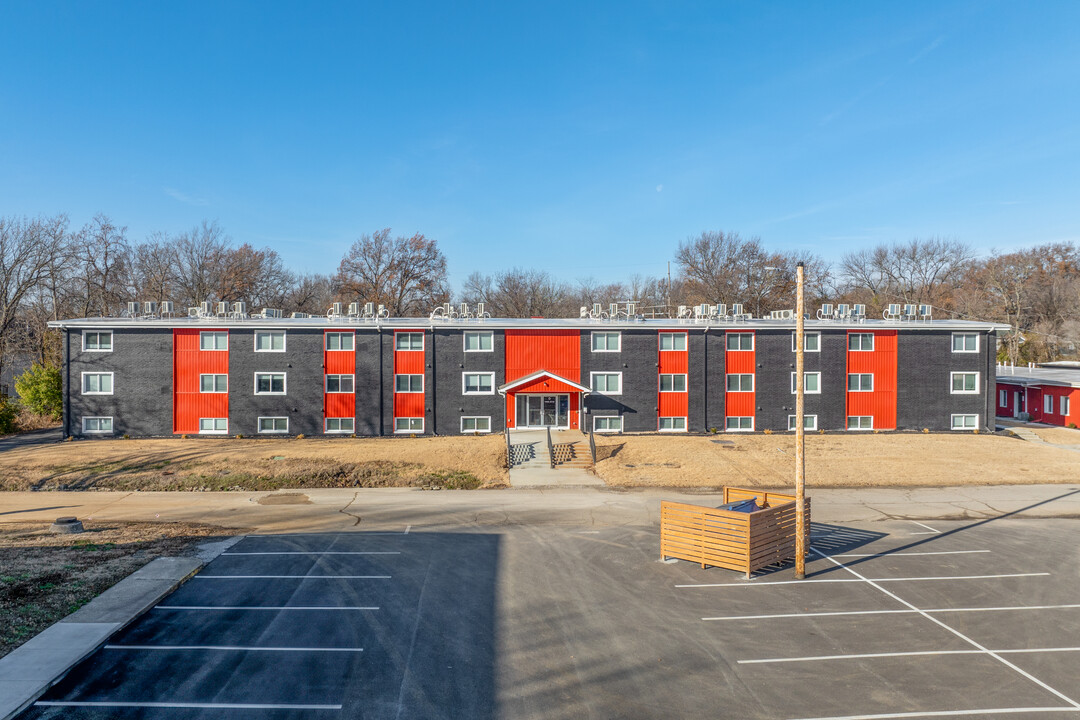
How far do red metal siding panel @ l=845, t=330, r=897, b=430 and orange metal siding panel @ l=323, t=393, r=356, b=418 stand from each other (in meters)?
32.6

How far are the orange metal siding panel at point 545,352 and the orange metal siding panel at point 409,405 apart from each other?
5930 mm

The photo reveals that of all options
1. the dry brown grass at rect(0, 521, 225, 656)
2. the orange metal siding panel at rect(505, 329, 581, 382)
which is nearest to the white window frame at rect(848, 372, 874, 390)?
the orange metal siding panel at rect(505, 329, 581, 382)

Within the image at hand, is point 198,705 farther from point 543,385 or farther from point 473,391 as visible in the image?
point 473,391

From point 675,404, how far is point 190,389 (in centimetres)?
3090

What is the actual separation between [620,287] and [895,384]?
5842cm

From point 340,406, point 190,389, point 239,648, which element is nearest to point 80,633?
point 239,648

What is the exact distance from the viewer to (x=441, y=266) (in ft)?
251

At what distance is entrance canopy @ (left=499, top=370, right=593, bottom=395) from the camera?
38.1 m

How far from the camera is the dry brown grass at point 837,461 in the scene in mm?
27984

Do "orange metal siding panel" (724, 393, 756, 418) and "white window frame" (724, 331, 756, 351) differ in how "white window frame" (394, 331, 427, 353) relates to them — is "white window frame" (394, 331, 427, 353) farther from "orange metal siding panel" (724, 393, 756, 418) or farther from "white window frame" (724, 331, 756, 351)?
"orange metal siding panel" (724, 393, 756, 418)

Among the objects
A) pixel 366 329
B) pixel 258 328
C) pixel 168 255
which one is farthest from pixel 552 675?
pixel 168 255

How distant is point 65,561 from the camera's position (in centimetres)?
1630

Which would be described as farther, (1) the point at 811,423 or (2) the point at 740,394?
(1) the point at 811,423

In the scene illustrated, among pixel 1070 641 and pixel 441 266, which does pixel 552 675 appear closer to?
pixel 1070 641
